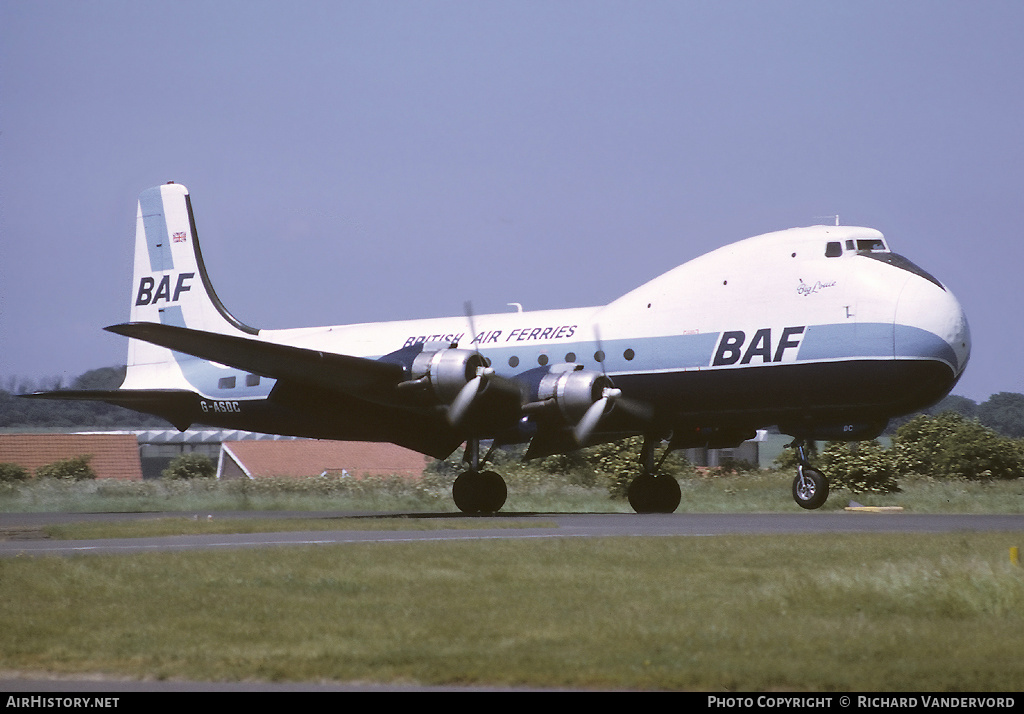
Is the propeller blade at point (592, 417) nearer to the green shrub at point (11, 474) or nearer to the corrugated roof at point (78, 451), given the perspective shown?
the green shrub at point (11, 474)

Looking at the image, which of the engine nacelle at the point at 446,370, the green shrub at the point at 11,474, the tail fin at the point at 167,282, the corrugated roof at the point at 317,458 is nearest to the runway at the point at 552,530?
the engine nacelle at the point at 446,370

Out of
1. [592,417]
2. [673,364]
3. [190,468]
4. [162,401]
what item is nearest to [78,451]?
[190,468]

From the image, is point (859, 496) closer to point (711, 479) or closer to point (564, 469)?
point (711, 479)

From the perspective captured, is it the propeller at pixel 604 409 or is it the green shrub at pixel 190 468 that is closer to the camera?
the propeller at pixel 604 409

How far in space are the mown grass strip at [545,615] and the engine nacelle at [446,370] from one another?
9.44m

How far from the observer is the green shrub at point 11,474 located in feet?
172

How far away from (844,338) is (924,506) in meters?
7.45

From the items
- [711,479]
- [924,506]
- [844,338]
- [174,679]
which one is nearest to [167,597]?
[174,679]

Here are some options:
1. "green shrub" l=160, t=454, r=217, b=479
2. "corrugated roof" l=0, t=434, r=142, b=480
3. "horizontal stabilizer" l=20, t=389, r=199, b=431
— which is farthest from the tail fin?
"corrugated roof" l=0, t=434, r=142, b=480

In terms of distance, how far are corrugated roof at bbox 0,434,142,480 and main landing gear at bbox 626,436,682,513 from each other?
120 ft

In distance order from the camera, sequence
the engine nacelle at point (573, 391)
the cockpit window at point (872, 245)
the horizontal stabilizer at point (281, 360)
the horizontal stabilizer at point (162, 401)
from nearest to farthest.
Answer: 1. the horizontal stabilizer at point (281, 360)
2. the engine nacelle at point (573, 391)
3. the cockpit window at point (872, 245)
4. the horizontal stabilizer at point (162, 401)

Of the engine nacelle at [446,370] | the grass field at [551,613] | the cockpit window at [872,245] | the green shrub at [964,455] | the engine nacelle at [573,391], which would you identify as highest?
the cockpit window at [872,245]

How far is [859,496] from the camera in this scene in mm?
36781
